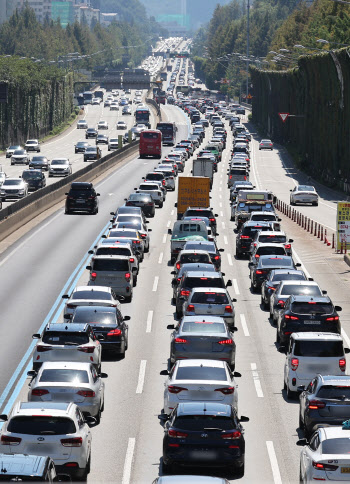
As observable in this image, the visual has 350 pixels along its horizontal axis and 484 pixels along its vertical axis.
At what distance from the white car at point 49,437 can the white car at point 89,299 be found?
12763 mm

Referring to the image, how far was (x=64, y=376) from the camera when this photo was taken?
76.1 ft

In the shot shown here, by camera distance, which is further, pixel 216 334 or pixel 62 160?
pixel 62 160

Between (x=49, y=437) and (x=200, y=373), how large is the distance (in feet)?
17.3

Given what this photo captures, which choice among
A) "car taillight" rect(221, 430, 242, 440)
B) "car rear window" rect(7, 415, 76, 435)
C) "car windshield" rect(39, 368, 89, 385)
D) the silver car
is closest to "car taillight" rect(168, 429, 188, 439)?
"car taillight" rect(221, 430, 242, 440)

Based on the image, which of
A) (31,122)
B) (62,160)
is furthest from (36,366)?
(31,122)

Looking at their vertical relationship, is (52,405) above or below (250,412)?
above

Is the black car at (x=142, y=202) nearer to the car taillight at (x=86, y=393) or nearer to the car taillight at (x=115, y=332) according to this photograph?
the car taillight at (x=115, y=332)

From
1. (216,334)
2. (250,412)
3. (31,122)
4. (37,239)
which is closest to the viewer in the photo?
(250,412)

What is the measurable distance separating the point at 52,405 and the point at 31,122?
525 feet

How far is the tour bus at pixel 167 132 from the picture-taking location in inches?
5866

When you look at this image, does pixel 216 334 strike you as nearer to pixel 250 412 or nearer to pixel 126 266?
pixel 250 412

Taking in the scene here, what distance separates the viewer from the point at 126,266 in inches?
1592

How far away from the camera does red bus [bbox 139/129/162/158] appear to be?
124 m

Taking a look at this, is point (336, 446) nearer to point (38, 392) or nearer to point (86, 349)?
point (38, 392)
